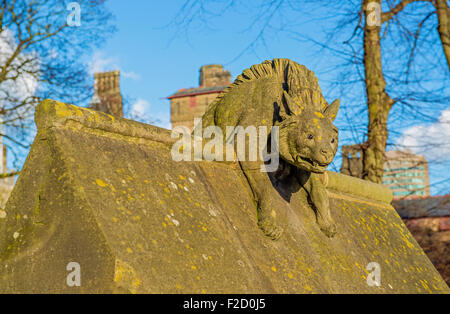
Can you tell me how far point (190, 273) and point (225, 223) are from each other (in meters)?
0.52

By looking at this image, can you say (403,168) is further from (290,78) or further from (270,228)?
(270,228)

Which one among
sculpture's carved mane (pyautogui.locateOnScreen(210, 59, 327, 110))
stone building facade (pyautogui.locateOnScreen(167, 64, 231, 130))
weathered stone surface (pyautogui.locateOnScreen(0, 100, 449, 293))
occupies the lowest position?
weathered stone surface (pyautogui.locateOnScreen(0, 100, 449, 293))

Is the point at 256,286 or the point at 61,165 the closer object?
the point at 61,165

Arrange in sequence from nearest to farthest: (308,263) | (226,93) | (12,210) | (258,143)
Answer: (12,210), (308,263), (258,143), (226,93)

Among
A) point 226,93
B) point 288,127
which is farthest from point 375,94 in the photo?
point 288,127

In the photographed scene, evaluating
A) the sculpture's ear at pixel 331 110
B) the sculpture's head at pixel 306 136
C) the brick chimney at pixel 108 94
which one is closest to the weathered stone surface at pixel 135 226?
the sculpture's head at pixel 306 136

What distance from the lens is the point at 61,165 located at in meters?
1.97

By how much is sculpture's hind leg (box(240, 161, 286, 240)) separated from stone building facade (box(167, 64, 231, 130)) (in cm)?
2855

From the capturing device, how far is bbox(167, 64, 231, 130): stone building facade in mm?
32344

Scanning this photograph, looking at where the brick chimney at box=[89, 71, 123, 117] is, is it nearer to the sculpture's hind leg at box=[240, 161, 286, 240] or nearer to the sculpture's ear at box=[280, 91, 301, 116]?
the sculpture's hind leg at box=[240, 161, 286, 240]

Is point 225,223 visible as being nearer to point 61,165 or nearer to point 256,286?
point 256,286

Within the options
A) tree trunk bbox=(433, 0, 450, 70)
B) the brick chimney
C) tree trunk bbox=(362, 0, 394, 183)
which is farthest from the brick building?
the brick chimney

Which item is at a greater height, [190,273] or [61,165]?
[61,165]
